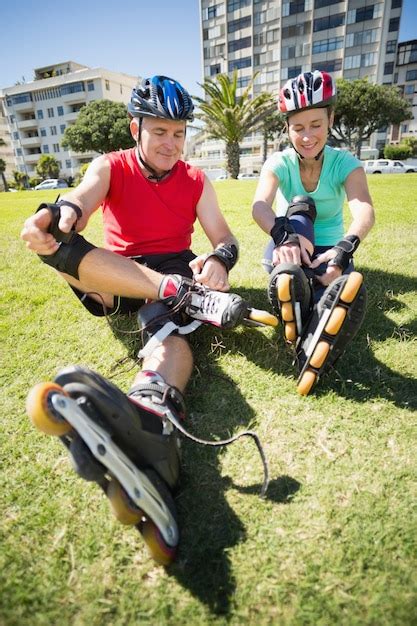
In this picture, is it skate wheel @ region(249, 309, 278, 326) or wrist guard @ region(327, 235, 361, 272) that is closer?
skate wheel @ region(249, 309, 278, 326)

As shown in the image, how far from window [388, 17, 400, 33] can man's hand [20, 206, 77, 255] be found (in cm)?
7110

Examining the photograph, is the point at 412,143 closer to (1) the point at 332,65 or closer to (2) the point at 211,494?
(1) the point at 332,65

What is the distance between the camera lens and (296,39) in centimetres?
5547

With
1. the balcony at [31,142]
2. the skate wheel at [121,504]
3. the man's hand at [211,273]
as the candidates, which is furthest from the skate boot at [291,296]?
the balcony at [31,142]

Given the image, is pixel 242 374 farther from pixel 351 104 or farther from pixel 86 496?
pixel 351 104

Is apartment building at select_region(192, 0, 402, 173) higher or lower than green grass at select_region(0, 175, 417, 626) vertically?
higher

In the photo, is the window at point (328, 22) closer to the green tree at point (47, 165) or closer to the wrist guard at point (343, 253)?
the green tree at point (47, 165)

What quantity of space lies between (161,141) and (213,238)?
0.89 m

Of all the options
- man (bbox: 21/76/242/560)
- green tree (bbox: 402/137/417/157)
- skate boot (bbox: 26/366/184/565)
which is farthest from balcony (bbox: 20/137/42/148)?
skate boot (bbox: 26/366/184/565)

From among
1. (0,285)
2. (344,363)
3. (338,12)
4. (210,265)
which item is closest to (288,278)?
(210,265)

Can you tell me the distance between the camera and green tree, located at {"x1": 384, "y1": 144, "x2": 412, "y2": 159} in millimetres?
49344

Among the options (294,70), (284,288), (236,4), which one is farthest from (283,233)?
(236,4)

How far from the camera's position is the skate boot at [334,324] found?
2.09 m

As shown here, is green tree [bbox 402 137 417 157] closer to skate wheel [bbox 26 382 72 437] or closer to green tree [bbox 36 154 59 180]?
green tree [bbox 36 154 59 180]
